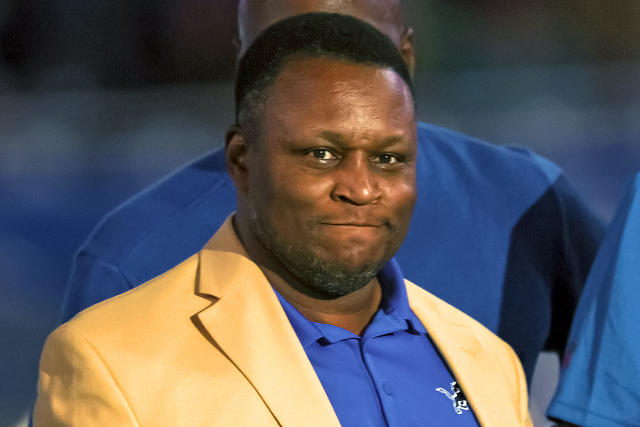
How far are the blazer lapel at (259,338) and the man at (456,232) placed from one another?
635 millimetres

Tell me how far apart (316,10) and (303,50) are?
0.51 m

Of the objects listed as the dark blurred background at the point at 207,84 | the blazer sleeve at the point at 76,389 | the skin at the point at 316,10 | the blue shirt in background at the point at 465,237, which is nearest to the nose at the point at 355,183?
the blazer sleeve at the point at 76,389

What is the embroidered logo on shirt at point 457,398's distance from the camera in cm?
151

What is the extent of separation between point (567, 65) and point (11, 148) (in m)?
3.47

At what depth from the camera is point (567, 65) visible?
6234 millimetres

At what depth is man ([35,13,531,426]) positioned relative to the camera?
51.3 inches

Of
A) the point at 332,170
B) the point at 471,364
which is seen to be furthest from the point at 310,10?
the point at 471,364

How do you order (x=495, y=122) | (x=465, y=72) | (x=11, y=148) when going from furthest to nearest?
(x=465, y=72)
(x=495, y=122)
(x=11, y=148)

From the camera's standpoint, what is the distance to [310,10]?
6.38ft

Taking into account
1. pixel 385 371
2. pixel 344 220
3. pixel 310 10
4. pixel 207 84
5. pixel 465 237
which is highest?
pixel 310 10

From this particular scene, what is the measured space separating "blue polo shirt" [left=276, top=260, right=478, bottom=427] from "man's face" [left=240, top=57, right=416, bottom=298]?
0.09 meters

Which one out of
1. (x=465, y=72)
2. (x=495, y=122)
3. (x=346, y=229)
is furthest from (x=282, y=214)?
(x=465, y=72)

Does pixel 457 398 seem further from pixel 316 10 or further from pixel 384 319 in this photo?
pixel 316 10

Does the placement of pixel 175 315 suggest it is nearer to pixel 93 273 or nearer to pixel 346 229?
pixel 346 229
